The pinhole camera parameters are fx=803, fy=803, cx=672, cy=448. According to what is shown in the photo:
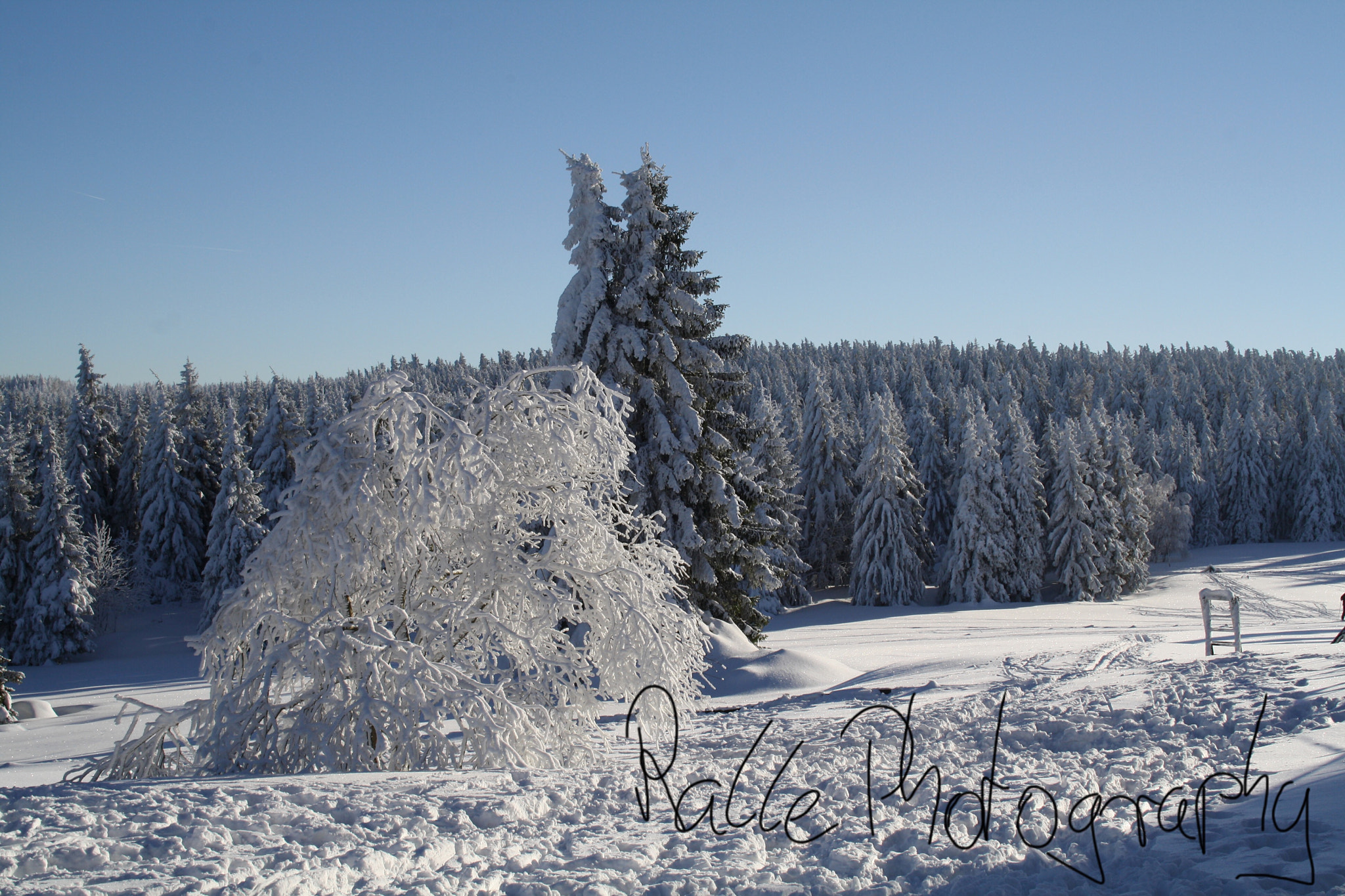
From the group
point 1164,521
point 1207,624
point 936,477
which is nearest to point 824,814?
point 1207,624

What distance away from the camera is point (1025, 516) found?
41531 millimetres

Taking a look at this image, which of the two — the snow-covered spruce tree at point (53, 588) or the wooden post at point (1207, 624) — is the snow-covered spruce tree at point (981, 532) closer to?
the wooden post at point (1207, 624)

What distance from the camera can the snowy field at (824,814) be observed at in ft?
14.5

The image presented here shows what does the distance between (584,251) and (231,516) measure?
85.4 feet

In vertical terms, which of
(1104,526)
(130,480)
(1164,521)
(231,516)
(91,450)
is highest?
(91,450)

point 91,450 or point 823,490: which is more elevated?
point 91,450

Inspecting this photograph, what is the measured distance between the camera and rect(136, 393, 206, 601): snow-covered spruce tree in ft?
139

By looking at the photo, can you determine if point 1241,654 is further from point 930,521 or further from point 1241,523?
point 1241,523

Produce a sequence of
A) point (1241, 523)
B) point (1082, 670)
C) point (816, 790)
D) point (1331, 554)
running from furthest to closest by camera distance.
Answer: point (1241, 523), point (1331, 554), point (1082, 670), point (816, 790)

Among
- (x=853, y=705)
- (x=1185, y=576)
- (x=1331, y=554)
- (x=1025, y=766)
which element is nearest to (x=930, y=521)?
(x=1185, y=576)

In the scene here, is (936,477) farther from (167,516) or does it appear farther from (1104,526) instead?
(167,516)

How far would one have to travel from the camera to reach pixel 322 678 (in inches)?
298

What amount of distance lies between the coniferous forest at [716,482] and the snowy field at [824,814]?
3.67m

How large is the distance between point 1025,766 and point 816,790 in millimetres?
1924
